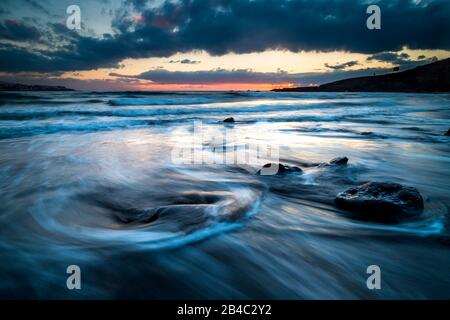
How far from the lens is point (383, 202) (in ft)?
9.23

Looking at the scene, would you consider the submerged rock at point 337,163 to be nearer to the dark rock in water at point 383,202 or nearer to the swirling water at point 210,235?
the swirling water at point 210,235

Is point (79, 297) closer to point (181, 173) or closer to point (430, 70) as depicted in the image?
point (181, 173)

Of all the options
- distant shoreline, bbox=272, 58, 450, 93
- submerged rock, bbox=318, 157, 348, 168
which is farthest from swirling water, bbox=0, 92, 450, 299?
distant shoreline, bbox=272, 58, 450, 93

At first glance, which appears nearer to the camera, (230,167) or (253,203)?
(253,203)

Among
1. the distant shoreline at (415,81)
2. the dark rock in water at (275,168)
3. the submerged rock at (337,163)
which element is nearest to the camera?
the dark rock in water at (275,168)

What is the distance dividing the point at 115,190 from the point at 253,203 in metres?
1.81

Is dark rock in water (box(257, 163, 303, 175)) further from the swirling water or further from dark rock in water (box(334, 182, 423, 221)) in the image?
dark rock in water (box(334, 182, 423, 221))

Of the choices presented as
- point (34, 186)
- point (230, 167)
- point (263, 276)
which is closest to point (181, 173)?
point (230, 167)

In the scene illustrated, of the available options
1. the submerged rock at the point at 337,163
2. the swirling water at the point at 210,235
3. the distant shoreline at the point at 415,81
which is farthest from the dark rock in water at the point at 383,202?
the distant shoreline at the point at 415,81

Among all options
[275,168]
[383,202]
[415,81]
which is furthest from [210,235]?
[415,81]

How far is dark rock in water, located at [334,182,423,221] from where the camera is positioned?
2.75 metres

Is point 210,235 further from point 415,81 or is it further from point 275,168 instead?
point 415,81

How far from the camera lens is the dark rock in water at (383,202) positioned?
2752 mm
